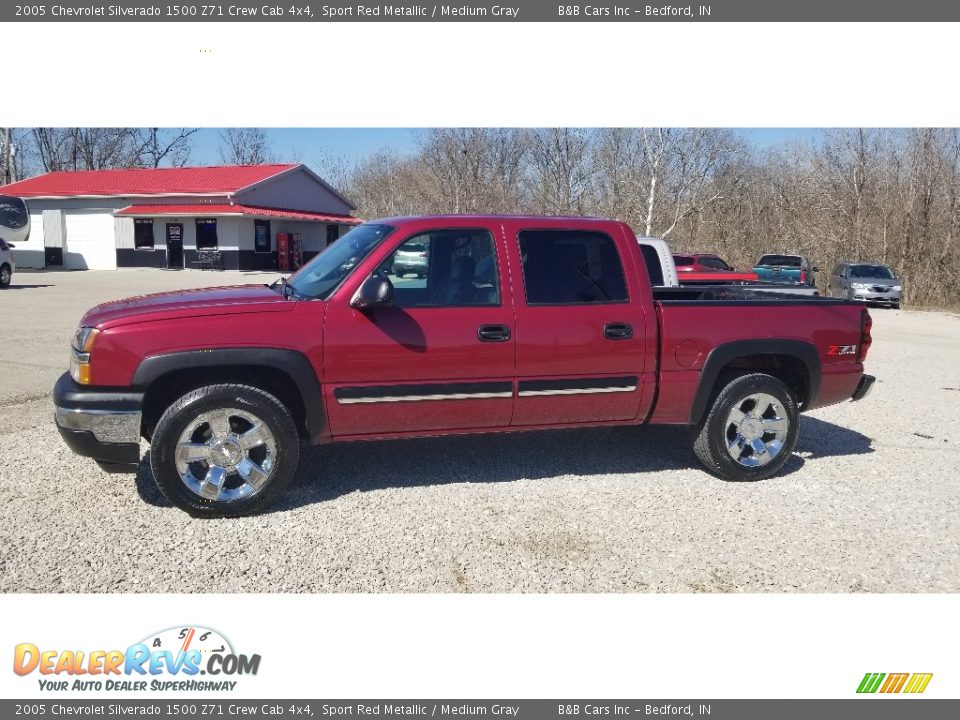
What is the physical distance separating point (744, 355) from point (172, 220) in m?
35.2

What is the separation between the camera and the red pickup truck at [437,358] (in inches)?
163

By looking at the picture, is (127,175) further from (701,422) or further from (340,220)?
(701,422)

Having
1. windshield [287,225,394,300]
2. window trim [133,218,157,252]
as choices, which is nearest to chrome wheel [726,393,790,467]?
windshield [287,225,394,300]

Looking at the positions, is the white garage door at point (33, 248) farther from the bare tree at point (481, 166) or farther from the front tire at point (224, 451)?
the front tire at point (224, 451)

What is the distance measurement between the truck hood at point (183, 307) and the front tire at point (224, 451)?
0.47 meters

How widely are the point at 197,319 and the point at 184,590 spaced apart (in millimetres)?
1563

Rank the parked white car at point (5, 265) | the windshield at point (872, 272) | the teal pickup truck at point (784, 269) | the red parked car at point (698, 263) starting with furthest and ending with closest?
the windshield at point (872, 272), the parked white car at point (5, 265), the teal pickup truck at point (784, 269), the red parked car at point (698, 263)

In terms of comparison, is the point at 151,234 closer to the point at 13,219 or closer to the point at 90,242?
the point at 90,242

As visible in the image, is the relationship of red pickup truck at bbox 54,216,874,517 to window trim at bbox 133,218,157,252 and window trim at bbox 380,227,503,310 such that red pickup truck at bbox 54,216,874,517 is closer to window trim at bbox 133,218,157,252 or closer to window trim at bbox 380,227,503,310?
window trim at bbox 380,227,503,310

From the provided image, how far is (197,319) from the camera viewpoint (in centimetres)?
416

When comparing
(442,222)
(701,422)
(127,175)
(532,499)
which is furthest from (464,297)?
(127,175)

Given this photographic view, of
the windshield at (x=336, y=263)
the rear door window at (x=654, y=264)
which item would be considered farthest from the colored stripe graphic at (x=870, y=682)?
the rear door window at (x=654, y=264)

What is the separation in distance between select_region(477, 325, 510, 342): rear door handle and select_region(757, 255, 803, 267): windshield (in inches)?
812

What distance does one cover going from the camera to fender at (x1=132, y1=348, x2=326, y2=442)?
4.06 meters
